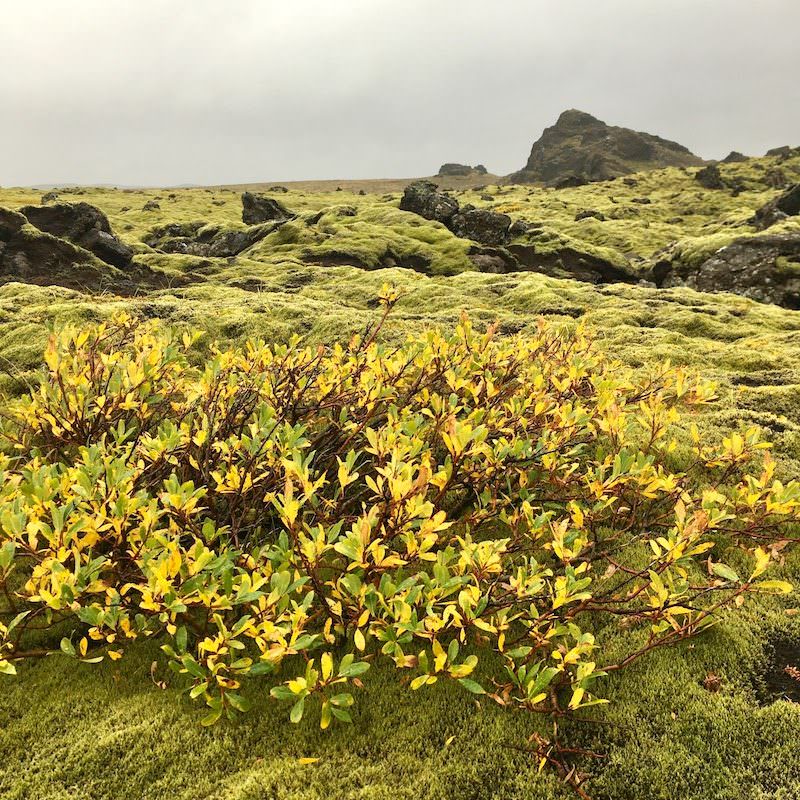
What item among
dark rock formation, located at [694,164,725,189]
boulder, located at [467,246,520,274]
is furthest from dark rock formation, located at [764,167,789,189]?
boulder, located at [467,246,520,274]

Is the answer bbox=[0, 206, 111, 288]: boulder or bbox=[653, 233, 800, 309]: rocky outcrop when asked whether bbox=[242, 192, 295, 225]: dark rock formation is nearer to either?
bbox=[0, 206, 111, 288]: boulder

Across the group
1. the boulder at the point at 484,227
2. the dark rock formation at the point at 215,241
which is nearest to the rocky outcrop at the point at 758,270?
the boulder at the point at 484,227

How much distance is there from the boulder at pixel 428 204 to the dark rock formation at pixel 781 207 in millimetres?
20999

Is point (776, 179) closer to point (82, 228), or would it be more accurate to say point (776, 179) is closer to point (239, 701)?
point (82, 228)

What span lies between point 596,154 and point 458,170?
1899 inches

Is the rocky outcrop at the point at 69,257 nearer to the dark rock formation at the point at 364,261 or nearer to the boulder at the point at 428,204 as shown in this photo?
the dark rock formation at the point at 364,261

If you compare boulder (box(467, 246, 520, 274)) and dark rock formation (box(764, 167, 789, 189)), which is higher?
dark rock formation (box(764, 167, 789, 189))

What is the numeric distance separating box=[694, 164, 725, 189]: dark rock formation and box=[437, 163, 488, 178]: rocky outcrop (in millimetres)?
95121

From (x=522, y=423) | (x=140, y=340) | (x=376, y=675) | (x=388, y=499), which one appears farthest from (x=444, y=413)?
(x=140, y=340)

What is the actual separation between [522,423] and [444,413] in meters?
0.75

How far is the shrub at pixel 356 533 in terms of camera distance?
2939 mm

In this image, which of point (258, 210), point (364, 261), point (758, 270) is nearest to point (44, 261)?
point (364, 261)

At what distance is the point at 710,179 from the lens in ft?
235

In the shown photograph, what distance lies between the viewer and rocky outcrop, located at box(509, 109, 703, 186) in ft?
404
